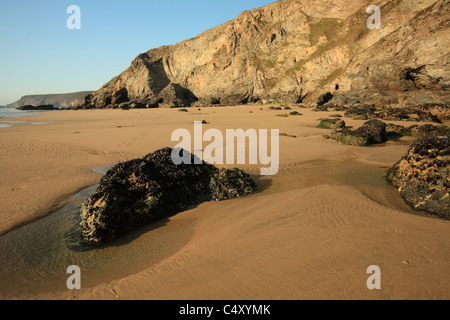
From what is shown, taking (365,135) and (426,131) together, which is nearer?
(365,135)

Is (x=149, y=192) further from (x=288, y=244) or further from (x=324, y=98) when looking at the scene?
(x=324, y=98)

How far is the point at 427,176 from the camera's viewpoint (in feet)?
14.2

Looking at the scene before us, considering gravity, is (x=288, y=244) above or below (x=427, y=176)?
below

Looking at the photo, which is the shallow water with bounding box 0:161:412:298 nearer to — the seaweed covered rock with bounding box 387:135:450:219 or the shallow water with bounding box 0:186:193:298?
the shallow water with bounding box 0:186:193:298

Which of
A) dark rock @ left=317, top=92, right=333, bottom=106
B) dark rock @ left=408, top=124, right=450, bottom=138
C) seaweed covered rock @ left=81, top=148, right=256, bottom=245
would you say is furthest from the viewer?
dark rock @ left=317, top=92, right=333, bottom=106

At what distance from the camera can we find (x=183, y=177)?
479 cm

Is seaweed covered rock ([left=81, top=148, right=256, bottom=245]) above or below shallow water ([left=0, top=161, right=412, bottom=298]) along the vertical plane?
above

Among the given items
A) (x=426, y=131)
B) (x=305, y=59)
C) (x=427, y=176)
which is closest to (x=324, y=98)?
(x=305, y=59)

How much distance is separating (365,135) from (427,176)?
17.4ft

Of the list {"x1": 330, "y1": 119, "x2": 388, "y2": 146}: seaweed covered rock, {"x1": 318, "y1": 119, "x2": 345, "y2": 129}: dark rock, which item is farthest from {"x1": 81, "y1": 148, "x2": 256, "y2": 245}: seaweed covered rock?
{"x1": 318, "y1": 119, "x2": 345, "y2": 129}: dark rock

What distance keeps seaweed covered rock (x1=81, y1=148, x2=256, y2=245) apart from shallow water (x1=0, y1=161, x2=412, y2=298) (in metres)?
0.23

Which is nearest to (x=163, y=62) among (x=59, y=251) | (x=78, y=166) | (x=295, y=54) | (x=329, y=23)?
(x=295, y=54)

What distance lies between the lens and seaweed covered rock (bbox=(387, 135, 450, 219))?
3.93 metres
